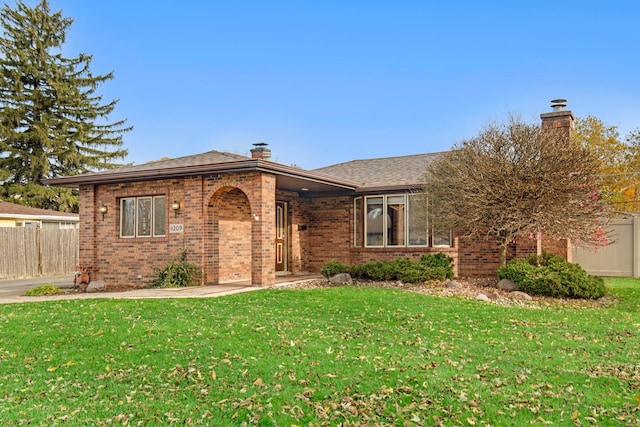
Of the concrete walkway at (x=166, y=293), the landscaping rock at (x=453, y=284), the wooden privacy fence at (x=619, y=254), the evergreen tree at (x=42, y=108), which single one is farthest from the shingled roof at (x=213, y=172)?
the evergreen tree at (x=42, y=108)

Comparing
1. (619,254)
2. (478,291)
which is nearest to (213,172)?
(478,291)

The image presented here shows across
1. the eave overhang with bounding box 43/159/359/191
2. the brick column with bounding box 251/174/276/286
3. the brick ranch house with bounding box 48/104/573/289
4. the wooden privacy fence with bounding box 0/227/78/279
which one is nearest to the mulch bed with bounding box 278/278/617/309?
the brick column with bounding box 251/174/276/286

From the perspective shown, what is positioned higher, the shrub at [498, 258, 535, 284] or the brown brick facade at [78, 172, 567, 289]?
the brown brick facade at [78, 172, 567, 289]

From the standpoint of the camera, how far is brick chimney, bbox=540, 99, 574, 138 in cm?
1438

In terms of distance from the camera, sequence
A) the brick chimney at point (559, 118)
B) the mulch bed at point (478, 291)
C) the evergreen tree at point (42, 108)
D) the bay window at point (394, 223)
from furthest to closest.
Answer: the evergreen tree at point (42, 108), the bay window at point (394, 223), the brick chimney at point (559, 118), the mulch bed at point (478, 291)

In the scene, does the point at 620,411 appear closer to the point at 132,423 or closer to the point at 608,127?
the point at 132,423

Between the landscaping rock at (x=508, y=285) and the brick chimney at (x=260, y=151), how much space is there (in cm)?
636

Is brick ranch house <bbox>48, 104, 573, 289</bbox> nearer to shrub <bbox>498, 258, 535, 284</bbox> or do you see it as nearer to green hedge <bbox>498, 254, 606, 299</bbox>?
shrub <bbox>498, 258, 535, 284</bbox>

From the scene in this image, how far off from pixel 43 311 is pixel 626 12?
545 inches

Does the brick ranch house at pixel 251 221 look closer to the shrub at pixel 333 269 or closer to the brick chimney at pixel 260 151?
the brick chimney at pixel 260 151

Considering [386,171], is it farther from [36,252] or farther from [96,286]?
[36,252]

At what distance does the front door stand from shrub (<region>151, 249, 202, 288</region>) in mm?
3752

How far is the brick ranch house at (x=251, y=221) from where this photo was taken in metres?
12.5

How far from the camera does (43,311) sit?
8.97 metres
